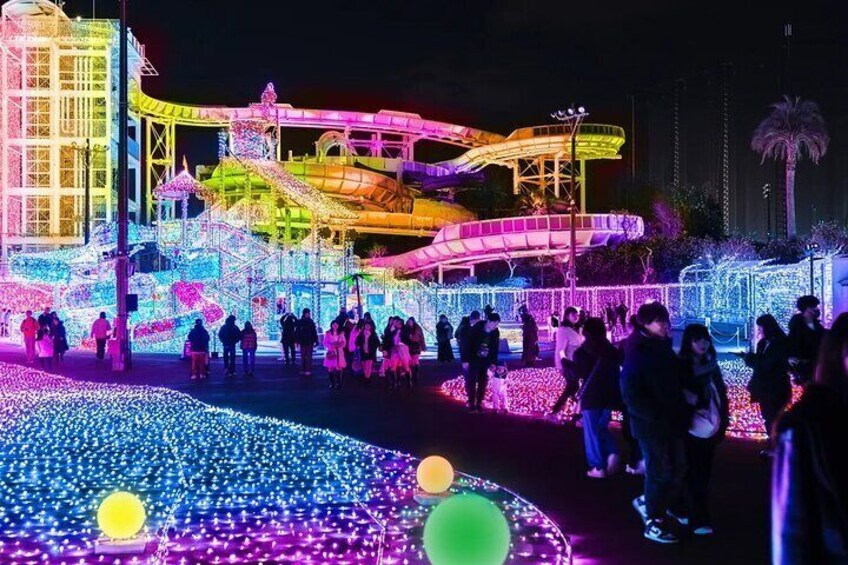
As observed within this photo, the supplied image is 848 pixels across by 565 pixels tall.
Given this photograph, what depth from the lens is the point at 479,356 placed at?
15828 mm

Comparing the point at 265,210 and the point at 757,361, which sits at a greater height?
the point at 265,210

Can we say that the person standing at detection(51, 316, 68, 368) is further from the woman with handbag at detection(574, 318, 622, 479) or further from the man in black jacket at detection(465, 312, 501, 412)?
the woman with handbag at detection(574, 318, 622, 479)

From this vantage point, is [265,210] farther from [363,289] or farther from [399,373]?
[399,373]

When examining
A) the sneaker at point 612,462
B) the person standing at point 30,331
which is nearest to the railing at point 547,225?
the person standing at point 30,331

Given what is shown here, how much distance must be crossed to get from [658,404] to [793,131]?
5850 centimetres

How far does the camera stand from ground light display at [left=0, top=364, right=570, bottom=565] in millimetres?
7086

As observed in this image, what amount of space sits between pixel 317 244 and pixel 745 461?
28546 millimetres

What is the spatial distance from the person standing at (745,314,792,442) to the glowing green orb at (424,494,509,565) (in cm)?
501

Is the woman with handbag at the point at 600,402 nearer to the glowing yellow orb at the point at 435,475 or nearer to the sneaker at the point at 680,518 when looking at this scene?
the glowing yellow orb at the point at 435,475

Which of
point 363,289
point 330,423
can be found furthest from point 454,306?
point 330,423

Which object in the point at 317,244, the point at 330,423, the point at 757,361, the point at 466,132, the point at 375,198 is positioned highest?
the point at 466,132

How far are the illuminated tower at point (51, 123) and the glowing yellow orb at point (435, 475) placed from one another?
56.7m

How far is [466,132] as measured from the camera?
80812 millimetres

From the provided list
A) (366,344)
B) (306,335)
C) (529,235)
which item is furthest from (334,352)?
(529,235)
